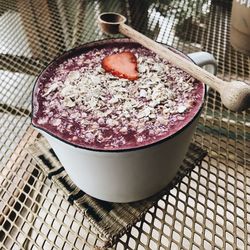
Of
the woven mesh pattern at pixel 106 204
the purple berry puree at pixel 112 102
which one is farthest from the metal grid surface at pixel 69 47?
the purple berry puree at pixel 112 102

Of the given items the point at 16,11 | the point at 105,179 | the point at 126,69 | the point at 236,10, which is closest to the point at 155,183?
the point at 105,179

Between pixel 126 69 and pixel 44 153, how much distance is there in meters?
0.22

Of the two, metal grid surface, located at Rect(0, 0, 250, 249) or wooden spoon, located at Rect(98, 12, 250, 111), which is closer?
wooden spoon, located at Rect(98, 12, 250, 111)

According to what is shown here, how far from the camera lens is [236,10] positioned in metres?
0.78

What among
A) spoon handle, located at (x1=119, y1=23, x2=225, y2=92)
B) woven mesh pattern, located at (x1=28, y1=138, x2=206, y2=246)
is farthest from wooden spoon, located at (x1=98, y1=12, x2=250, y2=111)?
woven mesh pattern, located at (x1=28, y1=138, x2=206, y2=246)

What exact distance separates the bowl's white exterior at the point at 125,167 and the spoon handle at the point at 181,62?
7 cm

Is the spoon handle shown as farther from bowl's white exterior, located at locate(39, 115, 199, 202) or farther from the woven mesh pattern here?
the woven mesh pattern

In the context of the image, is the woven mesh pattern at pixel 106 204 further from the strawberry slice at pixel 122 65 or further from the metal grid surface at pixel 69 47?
the strawberry slice at pixel 122 65

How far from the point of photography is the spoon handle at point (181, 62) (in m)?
0.47

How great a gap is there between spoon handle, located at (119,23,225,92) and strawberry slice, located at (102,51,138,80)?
3 centimetres

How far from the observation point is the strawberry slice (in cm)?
53

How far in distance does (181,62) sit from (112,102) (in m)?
0.12

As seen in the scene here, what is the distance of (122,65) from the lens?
55 cm

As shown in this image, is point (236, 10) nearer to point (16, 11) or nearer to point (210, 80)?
point (210, 80)
